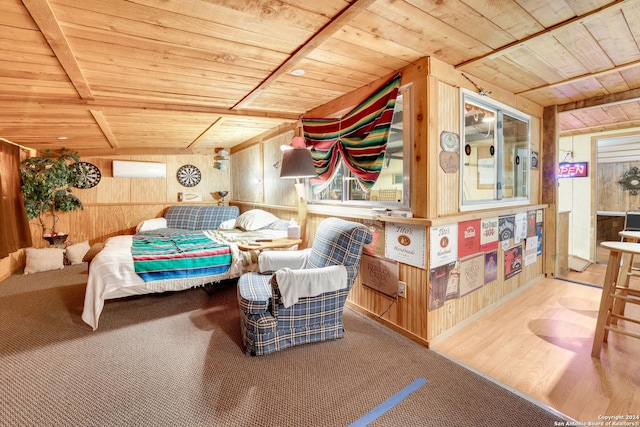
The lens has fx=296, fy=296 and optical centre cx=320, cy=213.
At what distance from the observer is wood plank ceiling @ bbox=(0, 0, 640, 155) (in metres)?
1.60

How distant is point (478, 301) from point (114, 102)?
4.03 m

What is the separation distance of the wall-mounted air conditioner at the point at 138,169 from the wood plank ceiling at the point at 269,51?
202cm

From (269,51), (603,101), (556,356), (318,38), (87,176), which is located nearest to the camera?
(318,38)

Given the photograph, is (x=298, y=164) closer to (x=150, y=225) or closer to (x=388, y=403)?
(x=388, y=403)

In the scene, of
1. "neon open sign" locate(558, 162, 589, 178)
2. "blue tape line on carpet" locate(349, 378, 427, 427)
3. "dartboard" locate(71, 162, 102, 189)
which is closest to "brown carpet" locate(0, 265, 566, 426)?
"blue tape line on carpet" locate(349, 378, 427, 427)

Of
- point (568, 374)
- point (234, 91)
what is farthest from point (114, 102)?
point (568, 374)

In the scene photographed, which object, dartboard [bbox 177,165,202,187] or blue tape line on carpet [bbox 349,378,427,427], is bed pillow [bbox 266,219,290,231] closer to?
blue tape line on carpet [bbox 349,378,427,427]

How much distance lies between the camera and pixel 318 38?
1847 millimetres

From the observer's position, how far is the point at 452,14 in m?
1.72

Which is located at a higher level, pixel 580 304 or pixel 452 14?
pixel 452 14

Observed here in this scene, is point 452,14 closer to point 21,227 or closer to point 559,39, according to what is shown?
point 559,39

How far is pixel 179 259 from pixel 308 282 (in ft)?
5.12

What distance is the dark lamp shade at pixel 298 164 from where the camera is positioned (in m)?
2.87

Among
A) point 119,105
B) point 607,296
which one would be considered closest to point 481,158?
point 607,296
